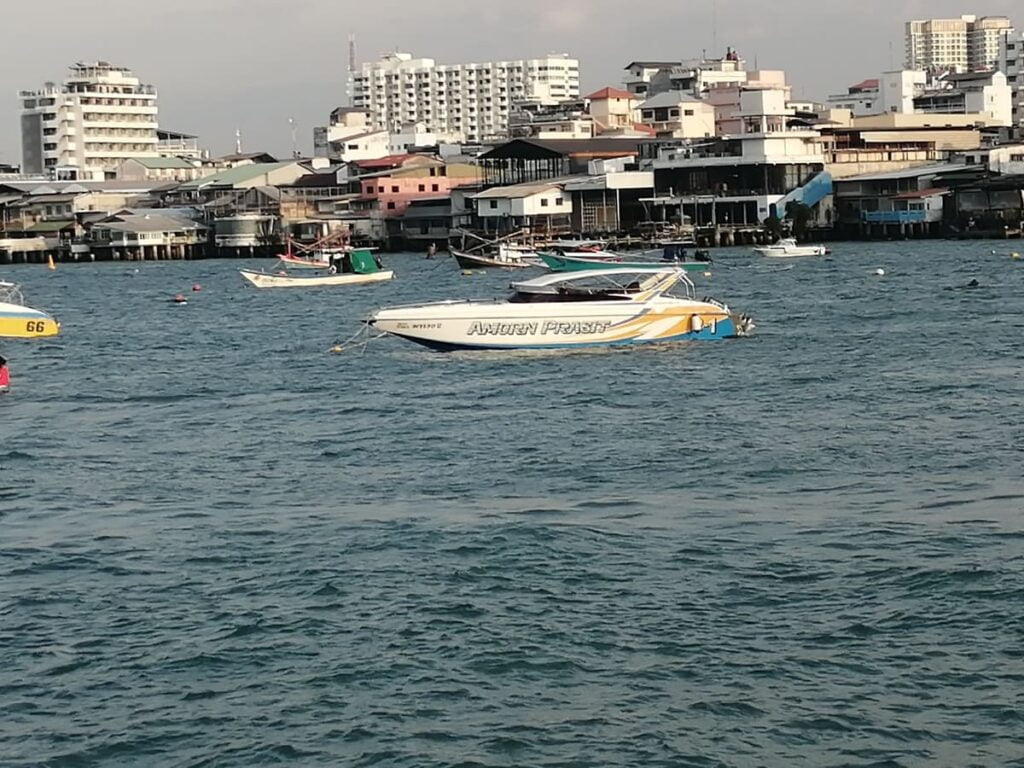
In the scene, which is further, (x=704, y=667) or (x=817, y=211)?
(x=817, y=211)

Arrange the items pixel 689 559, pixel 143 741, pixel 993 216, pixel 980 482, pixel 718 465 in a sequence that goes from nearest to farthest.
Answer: pixel 143 741, pixel 689 559, pixel 980 482, pixel 718 465, pixel 993 216

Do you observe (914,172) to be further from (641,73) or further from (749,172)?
(641,73)

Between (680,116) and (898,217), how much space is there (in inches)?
1070

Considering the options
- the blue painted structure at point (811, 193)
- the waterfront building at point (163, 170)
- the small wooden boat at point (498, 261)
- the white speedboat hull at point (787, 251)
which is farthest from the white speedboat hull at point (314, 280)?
the waterfront building at point (163, 170)

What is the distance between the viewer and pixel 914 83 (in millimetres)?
115562

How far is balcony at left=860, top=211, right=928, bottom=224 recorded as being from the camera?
257 feet

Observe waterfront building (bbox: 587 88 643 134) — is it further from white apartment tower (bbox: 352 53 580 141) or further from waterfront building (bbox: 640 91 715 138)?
white apartment tower (bbox: 352 53 580 141)

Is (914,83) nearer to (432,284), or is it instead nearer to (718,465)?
(432,284)

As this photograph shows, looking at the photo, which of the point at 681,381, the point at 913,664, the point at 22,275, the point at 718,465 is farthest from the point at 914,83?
the point at 913,664

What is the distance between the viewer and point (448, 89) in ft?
584

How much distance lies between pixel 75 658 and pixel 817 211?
70694 millimetres

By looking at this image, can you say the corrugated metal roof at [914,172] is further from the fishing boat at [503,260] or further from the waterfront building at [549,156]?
the fishing boat at [503,260]

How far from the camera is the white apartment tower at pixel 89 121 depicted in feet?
438

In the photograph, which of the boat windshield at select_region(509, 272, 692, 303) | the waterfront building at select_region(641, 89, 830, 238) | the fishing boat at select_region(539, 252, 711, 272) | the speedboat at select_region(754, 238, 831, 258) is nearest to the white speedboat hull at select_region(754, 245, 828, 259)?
the speedboat at select_region(754, 238, 831, 258)
